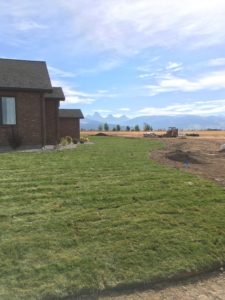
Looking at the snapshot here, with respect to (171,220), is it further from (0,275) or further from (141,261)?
(0,275)

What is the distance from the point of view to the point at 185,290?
15.9 ft

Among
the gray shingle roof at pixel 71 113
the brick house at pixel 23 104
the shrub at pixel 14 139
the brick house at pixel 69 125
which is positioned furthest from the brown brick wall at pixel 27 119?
the gray shingle roof at pixel 71 113

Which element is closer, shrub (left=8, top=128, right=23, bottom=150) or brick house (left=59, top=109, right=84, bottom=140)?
shrub (left=8, top=128, right=23, bottom=150)

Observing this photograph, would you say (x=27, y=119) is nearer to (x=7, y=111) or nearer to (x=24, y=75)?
(x=7, y=111)

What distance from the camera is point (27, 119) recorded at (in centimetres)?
1883

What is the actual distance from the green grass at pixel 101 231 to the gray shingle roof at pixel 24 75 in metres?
9.98

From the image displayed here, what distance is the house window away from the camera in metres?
18.2

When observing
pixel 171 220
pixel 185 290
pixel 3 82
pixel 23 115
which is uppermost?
pixel 3 82

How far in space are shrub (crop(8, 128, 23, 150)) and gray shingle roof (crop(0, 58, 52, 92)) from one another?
210cm

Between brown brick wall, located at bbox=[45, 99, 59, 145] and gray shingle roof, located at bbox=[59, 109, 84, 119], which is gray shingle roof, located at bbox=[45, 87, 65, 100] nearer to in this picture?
brown brick wall, located at bbox=[45, 99, 59, 145]

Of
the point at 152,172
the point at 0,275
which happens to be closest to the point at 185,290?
the point at 0,275

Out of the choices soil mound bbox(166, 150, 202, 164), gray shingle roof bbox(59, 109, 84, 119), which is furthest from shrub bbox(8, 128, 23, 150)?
gray shingle roof bbox(59, 109, 84, 119)

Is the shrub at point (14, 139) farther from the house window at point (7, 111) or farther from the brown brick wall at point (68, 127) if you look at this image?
the brown brick wall at point (68, 127)

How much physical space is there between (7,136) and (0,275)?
14.2 meters
